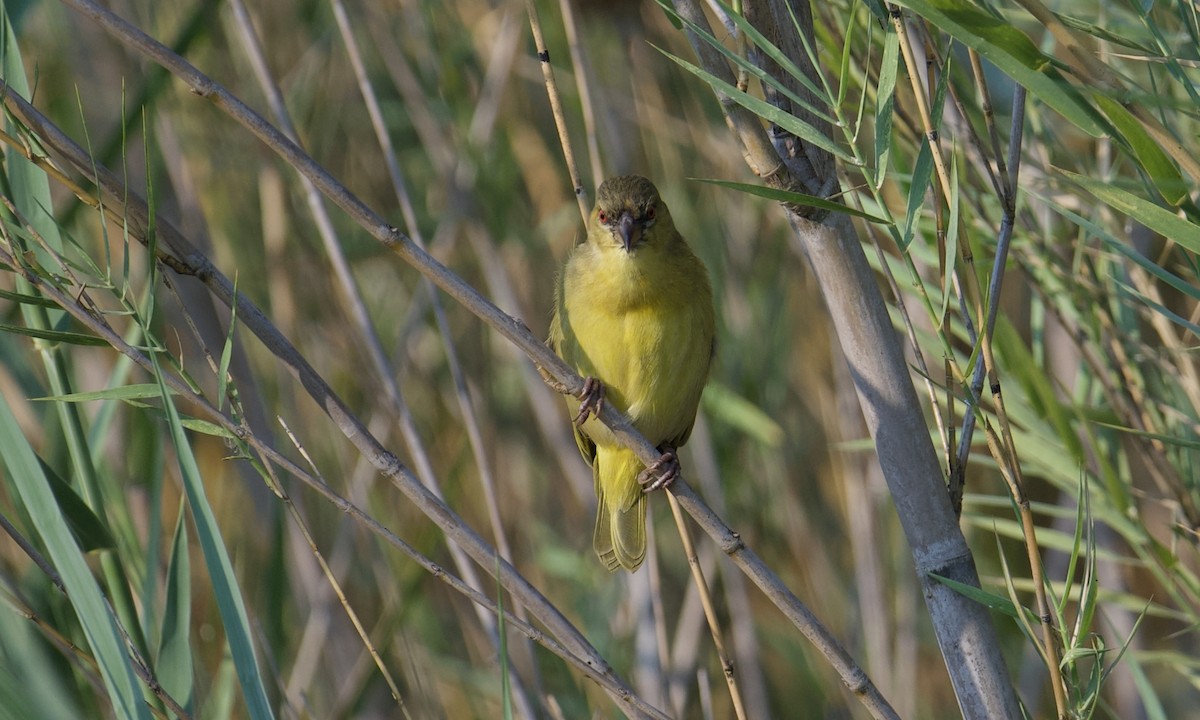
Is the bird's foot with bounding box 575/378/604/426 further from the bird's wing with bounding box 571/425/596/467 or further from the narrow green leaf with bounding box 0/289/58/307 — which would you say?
the narrow green leaf with bounding box 0/289/58/307

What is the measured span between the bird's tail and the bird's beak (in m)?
0.47

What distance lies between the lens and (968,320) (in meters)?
1.50

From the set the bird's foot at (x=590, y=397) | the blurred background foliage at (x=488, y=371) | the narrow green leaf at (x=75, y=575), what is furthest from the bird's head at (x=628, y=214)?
the narrow green leaf at (x=75, y=575)

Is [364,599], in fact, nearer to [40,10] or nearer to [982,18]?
[40,10]

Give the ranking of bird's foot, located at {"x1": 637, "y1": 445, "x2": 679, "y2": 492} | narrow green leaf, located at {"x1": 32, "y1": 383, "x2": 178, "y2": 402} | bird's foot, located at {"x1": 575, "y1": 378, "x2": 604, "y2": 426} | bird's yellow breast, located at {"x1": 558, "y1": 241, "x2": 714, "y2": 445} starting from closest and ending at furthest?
narrow green leaf, located at {"x1": 32, "y1": 383, "x2": 178, "y2": 402}
bird's foot, located at {"x1": 637, "y1": 445, "x2": 679, "y2": 492}
bird's foot, located at {"x1": 575, "y1": 378, "x2": 604, "y2": 426}
bird's yellow breast, located at {"x1": 558, "y1": 241, "x2": 714, "y2": 445}

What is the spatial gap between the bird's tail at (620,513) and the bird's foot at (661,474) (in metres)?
0.10

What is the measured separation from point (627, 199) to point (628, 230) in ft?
0.32

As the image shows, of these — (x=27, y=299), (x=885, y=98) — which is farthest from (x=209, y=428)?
(x=885, y=98)

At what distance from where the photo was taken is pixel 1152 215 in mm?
1313

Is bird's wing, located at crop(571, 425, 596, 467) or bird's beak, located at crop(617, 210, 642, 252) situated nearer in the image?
bird's beak, located at crop(617, 210, 642, 252)

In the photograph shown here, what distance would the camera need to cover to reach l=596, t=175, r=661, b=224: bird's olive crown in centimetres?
249

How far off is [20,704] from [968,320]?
4.04 feet

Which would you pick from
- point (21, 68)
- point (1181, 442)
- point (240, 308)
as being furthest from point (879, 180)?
point (21, 68)

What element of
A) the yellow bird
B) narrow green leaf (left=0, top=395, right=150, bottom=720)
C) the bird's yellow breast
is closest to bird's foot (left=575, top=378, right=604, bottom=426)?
the yellow bird
